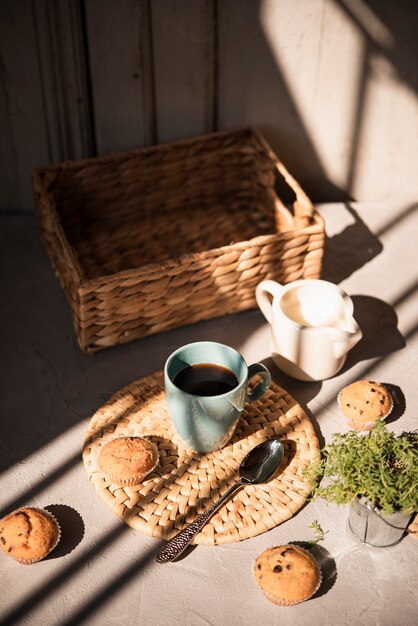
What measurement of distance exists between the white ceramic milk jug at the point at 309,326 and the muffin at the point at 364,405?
0.21 feet

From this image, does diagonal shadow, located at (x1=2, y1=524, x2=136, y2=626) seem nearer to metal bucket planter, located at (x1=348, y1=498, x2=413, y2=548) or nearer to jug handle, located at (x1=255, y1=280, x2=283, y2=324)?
metal bucket planter, located at (x1=348, y1=498, x2=413, y2=548)

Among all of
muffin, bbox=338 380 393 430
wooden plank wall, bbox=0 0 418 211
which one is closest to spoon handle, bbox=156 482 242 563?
muffin, bbox=338 380 393 430

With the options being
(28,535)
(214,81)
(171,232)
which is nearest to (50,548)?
(28,535)

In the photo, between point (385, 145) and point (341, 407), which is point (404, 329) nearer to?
point (341, 407)

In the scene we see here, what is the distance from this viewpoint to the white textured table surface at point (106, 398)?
94 centimetres

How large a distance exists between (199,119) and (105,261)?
369 mm

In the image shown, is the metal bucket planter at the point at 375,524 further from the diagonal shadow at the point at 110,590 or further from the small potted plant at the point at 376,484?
the diagonal shadow at the point at 110,590

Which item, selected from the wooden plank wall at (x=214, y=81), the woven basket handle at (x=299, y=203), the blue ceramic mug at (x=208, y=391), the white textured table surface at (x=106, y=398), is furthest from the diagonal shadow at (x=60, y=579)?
the wooden plank wall at (x=214, y=81)

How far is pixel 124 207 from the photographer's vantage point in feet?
4.93

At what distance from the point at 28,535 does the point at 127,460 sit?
162 mm

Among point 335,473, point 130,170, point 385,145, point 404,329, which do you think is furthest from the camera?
point 385,145

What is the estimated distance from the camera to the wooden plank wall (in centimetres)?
141

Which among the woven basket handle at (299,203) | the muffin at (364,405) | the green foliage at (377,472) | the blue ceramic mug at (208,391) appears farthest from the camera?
the woven basket handle at (299,203)

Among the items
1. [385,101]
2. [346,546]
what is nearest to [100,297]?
[346,546]
